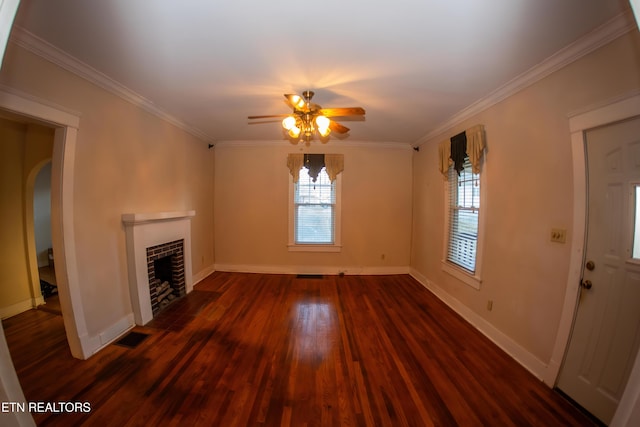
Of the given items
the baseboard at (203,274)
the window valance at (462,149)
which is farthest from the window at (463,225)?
the baseboard at (203,274)

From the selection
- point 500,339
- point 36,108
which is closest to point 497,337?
point 500,339

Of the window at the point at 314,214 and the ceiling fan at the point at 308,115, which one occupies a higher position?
the ceiling fan at the point at 308,115

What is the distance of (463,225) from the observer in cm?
297

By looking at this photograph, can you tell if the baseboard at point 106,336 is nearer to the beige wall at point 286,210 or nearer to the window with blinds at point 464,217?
the beige wall at point 286,210

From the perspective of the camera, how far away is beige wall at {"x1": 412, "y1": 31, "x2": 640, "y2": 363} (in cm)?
156

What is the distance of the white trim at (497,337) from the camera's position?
6.23ft

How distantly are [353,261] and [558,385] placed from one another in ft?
9.39

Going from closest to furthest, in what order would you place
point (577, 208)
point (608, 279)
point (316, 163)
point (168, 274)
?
point (608, 279) < point (577, 208) < point (168, 274) < point (316, 163)

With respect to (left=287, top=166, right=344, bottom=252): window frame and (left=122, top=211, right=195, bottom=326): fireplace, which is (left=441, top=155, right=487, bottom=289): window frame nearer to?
(left=287, top=166, right=344, bottom=252): window frame

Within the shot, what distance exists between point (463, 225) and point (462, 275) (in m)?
0.65

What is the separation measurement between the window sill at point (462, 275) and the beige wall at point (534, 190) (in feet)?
0.25

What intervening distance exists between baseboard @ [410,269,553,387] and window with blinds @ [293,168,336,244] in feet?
6.93

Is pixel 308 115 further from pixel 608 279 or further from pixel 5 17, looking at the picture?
pixel 608 279

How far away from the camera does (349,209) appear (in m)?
4.27
